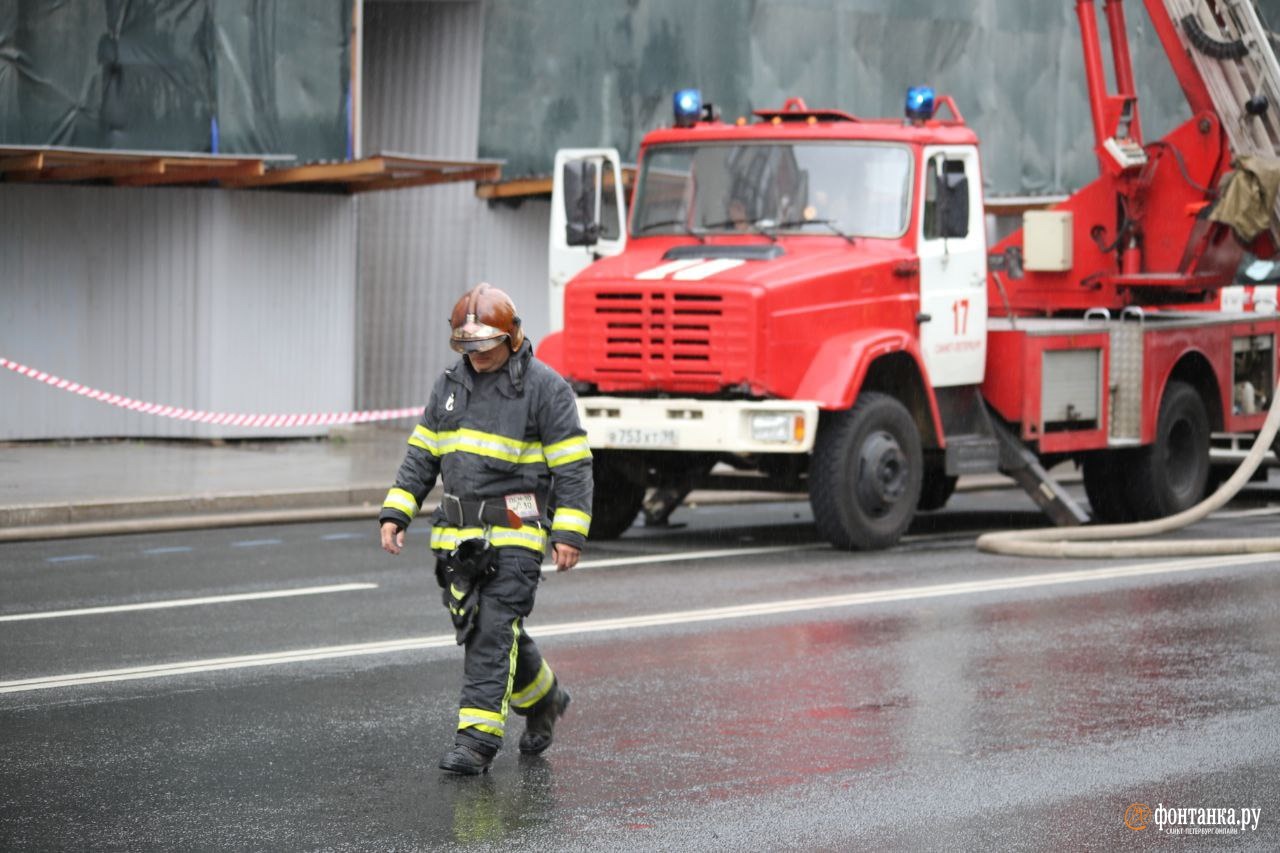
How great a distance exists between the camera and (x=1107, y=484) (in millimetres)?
16406

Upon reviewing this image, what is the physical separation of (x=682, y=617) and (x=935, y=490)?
20.8ft

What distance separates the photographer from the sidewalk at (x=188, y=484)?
15.3 metres

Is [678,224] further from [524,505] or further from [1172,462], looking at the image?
[524,505]

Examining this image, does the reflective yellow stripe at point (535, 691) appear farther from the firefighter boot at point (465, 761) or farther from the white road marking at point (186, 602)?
the white road marking at point (186, 602)

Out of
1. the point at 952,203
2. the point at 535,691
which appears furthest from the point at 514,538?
the point at 952,203

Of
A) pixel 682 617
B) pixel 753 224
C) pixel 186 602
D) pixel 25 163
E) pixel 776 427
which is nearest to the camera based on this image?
pixel 682 617

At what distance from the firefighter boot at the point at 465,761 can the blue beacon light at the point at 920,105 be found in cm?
846

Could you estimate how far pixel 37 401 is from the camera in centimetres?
2030

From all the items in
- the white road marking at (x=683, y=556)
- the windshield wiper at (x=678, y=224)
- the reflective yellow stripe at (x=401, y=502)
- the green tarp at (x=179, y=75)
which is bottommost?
the white road marking at (x=683, y=556)

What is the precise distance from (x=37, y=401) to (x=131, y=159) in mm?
2709

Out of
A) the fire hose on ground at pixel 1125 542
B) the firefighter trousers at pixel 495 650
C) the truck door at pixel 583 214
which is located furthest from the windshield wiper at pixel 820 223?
the firefighter trousers at pixel 495 650

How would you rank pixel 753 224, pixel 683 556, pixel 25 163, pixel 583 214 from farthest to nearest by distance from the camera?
1. pixel 25 163
2. pixel 583 214
3. pixel 753 224
4. pixel 683 556

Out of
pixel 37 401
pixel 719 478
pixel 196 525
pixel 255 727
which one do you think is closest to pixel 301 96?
pixel 37 401

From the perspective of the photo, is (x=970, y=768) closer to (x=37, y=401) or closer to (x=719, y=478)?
(x=719, y=478)
